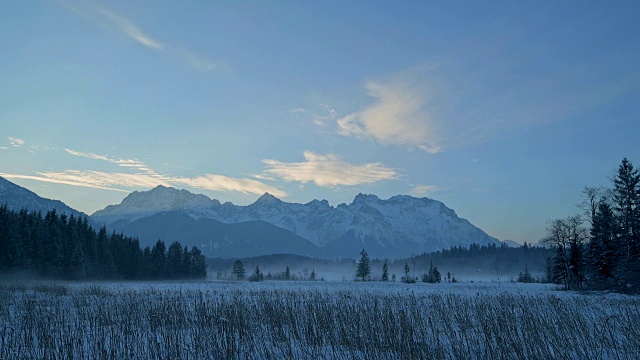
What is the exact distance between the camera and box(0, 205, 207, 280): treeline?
196ft

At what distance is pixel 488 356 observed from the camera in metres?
7.79

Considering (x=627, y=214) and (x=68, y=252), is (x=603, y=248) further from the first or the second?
(x=68, y=252)

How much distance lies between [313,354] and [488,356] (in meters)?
3.32

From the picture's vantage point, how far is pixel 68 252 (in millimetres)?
68250

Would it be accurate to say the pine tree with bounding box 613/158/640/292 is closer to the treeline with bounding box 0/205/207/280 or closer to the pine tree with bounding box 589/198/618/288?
the pine tree with bounding box 589/198/618/288

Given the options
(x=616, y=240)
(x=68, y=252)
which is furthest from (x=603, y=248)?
(x=68, y=252)

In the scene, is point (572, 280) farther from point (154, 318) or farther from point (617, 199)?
point (154, 318)

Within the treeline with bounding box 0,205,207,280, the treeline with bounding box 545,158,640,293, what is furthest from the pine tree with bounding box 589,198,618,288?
the treeline with bounding box 0,205,207,280

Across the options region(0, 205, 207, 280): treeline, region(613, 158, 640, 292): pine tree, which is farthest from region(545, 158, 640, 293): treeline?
region(0, 205, 207, 280): treeline

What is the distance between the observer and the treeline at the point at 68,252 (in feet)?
196

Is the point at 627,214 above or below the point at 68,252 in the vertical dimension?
above

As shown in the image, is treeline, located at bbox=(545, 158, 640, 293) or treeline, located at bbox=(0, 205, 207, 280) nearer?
treeline, located at bbox=(545, 158, 640, 293)

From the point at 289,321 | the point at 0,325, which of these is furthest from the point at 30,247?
the point at 289,321

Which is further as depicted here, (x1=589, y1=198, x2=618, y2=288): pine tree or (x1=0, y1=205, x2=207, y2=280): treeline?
(x1=0, y1=205, x2=207, y2=280): treeline
